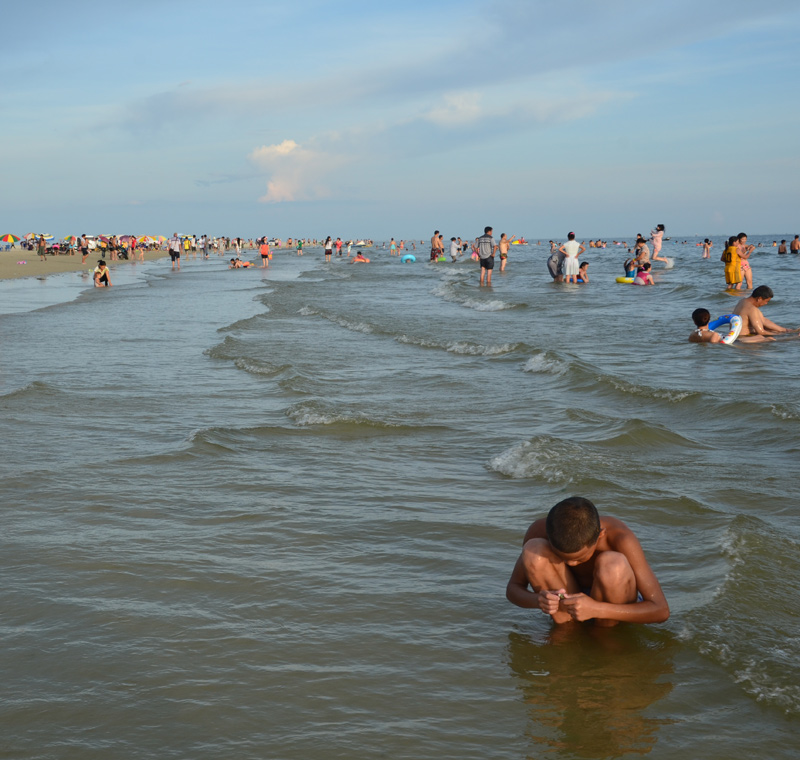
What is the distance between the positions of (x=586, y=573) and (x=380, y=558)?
4.76 ft

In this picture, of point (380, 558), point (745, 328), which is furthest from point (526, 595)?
point (745, 328)

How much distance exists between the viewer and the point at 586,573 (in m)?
3.91

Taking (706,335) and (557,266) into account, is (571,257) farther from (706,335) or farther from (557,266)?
(706,335)

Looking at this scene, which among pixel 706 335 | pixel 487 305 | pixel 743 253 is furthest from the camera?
pixel 487 305

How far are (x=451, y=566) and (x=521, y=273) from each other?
112ft

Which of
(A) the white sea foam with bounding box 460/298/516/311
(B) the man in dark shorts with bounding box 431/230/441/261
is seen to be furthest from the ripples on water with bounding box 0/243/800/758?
(B) the man in dark shorts with bounding box 431/230/441/261

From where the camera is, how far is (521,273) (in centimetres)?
3806

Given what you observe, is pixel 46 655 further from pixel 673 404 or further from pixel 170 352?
pixel 170 352

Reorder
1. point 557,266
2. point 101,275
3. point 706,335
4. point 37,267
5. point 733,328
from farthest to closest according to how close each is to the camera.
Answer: point 37,267 → point 101,275 → point 557,266 → point 706,335 → point 733,328

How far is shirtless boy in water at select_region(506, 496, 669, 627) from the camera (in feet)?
12.0

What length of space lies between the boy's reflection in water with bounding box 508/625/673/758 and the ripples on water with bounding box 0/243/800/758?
0.04 feet

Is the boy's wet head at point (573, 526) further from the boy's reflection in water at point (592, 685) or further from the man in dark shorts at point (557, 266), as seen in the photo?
the man in dark shorts at point (557, 266)

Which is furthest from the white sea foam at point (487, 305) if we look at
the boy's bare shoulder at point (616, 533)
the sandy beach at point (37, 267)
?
the sandy beach at point (37, 267)

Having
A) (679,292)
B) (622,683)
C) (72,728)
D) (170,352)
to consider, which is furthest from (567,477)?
(679,292)
